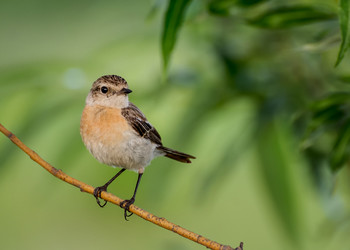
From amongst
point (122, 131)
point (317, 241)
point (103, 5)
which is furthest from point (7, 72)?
point (317, 241)

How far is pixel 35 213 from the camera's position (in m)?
3.41

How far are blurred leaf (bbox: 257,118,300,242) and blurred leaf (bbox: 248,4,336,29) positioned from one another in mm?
333

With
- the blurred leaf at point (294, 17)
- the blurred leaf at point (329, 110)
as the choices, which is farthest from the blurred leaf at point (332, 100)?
the blurred leaf at point (294, 17)

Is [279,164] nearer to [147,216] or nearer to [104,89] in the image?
[104,89]

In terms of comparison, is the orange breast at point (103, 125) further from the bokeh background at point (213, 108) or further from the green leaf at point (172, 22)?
the bokeh background at point (213, 108)

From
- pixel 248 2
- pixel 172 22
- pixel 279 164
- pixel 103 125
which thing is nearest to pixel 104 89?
pixel 103 125

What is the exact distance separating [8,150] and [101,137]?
51 centimetres

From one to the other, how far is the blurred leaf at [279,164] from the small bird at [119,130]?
566 millimetres

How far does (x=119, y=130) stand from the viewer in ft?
3.90

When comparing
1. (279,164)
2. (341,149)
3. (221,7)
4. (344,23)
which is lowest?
(279,164)

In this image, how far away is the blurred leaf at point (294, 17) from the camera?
1.45 m

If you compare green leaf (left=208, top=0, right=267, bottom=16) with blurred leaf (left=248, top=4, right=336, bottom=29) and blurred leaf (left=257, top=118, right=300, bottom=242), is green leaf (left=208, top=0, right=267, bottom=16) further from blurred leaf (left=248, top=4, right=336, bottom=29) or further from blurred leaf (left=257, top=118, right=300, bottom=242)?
blurred leaf (left=257, top=118, right=300, bottom=242)

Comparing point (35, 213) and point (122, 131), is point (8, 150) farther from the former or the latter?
point (35, 213)

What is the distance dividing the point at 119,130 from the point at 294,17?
57 cm
